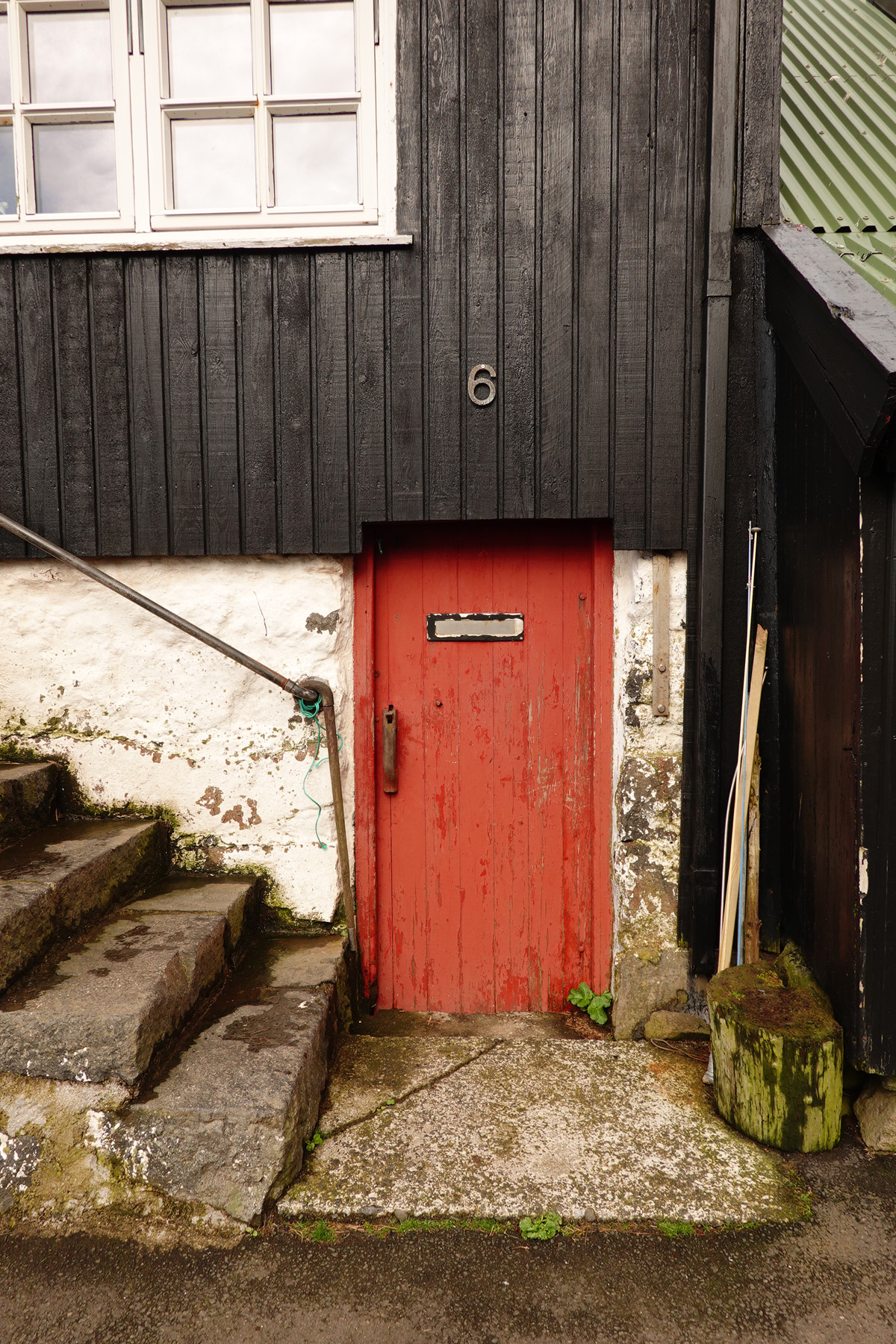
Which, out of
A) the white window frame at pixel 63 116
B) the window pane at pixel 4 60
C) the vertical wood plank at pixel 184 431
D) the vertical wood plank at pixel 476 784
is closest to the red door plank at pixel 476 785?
the vertical wood plank at pixel 476 784

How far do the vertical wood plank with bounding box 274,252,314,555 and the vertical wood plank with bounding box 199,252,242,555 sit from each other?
0.19 meters

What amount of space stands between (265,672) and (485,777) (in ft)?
3.70

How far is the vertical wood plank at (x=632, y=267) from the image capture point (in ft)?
10.9

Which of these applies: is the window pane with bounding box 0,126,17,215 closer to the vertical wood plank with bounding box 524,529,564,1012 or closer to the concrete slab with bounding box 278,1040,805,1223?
the vertical wood plank with bounding box 524,529,564,1012

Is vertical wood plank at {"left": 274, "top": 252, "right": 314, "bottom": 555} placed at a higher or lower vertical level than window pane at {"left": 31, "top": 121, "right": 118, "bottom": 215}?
lower

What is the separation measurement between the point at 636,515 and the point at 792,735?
3.60 ft

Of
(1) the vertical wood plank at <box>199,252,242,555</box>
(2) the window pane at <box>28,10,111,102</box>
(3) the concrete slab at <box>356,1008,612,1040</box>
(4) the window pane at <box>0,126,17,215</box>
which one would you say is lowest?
(3) the concrete slab at <box>356,1008,612,1040</box>

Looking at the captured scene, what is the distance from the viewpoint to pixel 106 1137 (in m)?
2.46

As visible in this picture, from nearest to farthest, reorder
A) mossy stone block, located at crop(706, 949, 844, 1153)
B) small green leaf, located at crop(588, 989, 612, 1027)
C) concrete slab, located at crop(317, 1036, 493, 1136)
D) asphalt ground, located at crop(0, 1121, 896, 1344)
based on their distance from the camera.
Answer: asphalt ground, located at crop(0, 1121, 896, 1344) < mossy stone block, located at crop(706, 949, 844, 1153) < concrete slab, located at crop(317, 1036, 493, 1136) < small green leaf, located at crop(588, 989, 612, 1027)

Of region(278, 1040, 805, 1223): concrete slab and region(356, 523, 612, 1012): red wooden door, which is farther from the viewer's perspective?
region(356, 523, 612, 1012): red wooden door

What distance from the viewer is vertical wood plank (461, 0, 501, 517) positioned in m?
3.33

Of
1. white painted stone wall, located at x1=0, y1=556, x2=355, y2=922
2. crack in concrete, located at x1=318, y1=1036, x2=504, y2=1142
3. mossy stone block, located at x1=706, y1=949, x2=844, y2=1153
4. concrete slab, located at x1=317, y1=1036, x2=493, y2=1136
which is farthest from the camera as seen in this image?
white painted stone wall, located at x1=0, y1=556, x2=355, y2=922

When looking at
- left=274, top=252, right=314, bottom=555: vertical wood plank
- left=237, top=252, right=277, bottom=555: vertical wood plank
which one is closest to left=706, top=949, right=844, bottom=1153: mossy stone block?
left=274, top=252, right=314, bottom=555: vertical wood plank

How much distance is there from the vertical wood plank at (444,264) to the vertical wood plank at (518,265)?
7.7 inches
